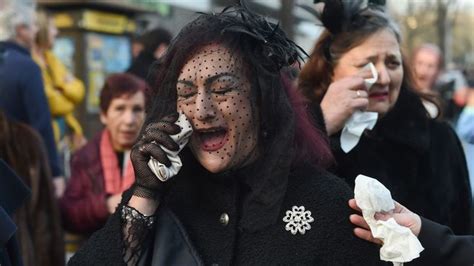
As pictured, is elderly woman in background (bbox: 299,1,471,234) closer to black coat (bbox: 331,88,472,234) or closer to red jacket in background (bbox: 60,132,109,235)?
black coat (bbox: 331,88,472,234)

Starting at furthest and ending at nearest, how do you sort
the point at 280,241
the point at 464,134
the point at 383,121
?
the point at 464,134
the point at 383,121
the point at 280,241

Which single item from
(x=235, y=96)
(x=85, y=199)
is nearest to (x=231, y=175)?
(x=235, y=96)

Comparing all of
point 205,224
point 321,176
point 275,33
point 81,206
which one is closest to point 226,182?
point 205,224

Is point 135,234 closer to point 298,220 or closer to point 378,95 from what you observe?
point 298,220

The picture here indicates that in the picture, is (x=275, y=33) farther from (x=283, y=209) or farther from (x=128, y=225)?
(x=128, y=225)

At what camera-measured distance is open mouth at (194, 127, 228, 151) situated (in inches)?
99.3

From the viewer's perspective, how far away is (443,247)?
8.12 feet

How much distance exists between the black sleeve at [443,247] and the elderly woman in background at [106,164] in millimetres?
2271

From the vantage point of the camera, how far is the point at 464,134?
585 cm

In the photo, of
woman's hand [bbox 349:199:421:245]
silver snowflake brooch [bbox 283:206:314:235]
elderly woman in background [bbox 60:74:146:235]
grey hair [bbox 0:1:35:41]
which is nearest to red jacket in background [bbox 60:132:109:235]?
elderly woman in background [bbox 60:74:146:235]

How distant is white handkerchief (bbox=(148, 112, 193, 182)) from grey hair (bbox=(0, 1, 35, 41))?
3068 mm

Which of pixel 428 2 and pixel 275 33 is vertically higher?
pixel 275 33

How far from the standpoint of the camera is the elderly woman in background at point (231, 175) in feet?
8.06

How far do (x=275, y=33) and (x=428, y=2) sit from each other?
29.5 meters
